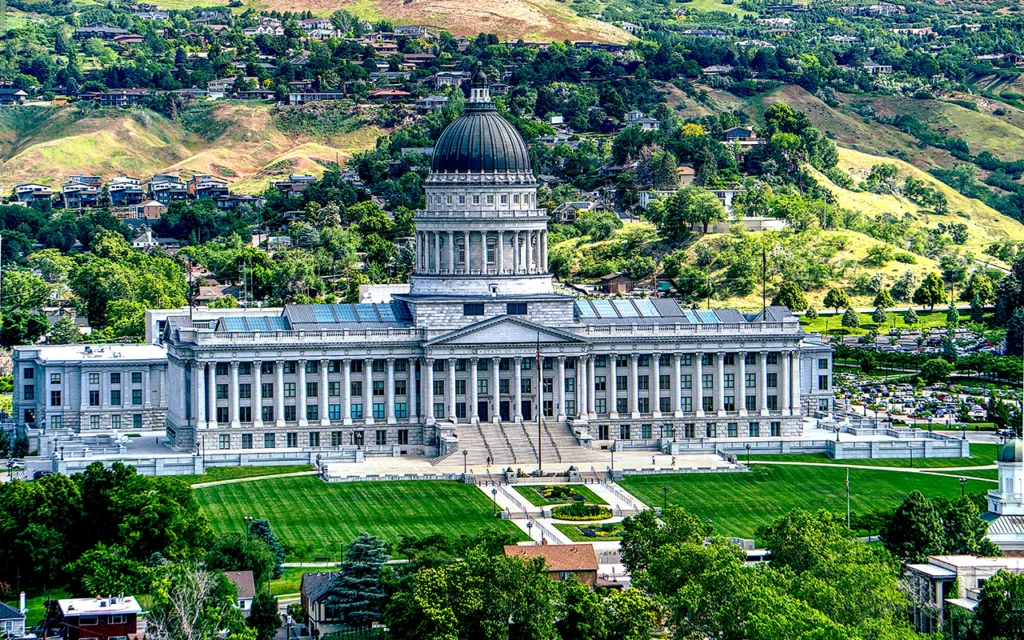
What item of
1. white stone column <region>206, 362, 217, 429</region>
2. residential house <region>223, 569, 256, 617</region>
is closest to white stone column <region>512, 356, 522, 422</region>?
white stone column <region>206, 362, 217, 429</region>

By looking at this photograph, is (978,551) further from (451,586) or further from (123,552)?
(123,552)

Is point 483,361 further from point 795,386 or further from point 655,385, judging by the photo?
point 795,386

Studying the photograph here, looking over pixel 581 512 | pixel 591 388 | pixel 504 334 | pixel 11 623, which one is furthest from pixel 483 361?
pixel 11 623

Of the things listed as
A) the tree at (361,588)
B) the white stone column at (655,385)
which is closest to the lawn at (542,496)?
the white stone column at (655,385)

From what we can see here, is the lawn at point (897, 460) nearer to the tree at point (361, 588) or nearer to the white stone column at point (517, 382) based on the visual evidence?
the white stone column at point (517, 382)

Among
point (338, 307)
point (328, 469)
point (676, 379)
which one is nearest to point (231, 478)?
point (328, 469)
